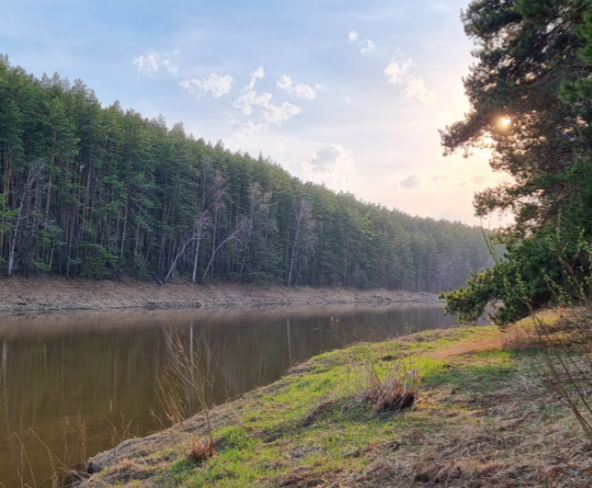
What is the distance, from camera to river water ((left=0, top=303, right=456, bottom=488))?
26.4ft

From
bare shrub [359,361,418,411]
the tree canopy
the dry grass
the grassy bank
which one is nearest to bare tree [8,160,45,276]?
the grassy bank

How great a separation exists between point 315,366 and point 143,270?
34.7 metres

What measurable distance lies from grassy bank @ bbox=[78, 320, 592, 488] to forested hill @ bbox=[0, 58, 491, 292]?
31588mm

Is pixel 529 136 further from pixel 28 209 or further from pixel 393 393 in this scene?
pixel 28 209

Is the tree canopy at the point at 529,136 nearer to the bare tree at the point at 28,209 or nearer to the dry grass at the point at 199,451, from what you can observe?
the dry grass at the point at 199,451

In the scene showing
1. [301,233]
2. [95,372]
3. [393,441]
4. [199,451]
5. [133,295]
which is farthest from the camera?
Result: [301,233]

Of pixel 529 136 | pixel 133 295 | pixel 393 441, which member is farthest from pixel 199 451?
pixel 133 295

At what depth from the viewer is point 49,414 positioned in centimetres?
954

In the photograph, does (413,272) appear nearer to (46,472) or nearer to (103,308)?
(103,308)

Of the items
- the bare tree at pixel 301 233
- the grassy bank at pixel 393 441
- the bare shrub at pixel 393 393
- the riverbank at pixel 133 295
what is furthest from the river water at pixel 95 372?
the bare tree at pixel 301 233

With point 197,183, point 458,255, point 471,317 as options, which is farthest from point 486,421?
point 458,255

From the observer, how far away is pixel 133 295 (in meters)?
39.3

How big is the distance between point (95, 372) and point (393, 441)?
11.2m

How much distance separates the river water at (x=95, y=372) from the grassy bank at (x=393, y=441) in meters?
1.29
